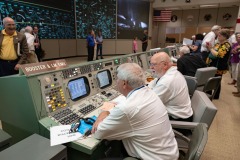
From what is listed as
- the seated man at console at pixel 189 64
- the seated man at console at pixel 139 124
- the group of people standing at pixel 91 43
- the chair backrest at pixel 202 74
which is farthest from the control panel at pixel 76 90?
the group of people standing at pixel 91 43

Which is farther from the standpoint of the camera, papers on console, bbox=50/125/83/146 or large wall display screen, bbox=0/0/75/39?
large wall display screen, bbox=0/0/75/39

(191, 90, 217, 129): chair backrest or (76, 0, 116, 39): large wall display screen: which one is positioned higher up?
(76, 0, 116, 39): large wall display screen

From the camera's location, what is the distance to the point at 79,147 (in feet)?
3.58

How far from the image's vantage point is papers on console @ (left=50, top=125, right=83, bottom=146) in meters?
1.10

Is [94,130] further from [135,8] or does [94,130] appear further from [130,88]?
[135,8]

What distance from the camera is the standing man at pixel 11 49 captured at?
2.57m

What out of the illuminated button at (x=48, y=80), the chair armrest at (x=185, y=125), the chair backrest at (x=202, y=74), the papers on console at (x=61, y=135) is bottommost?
the chair armrest at (x=185, y=125)

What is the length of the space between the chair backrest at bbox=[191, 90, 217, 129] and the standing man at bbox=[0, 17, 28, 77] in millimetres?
2386

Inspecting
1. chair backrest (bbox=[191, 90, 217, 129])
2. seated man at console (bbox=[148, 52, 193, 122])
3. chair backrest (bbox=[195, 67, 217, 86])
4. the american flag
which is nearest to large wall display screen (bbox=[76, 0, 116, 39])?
the american flag

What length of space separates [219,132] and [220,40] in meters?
1.70

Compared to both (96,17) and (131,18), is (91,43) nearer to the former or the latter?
(96,17)

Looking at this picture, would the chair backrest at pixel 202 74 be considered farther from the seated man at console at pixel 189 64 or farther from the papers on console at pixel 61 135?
the papers on console at pixel 61 135

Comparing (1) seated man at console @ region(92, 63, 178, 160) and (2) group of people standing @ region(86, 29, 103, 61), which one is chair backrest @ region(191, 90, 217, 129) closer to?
(1) seated man at console @ region(92, 63, 178, 160)

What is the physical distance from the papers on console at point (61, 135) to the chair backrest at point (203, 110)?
0.96 meters
